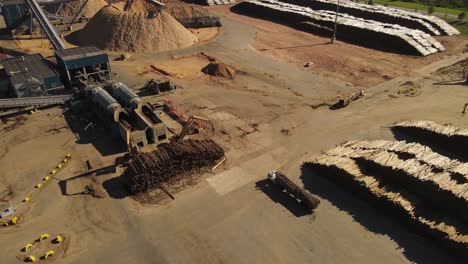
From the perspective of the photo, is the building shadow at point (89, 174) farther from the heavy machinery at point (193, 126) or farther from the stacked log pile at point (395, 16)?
the stacked log pile at point (395, 16)

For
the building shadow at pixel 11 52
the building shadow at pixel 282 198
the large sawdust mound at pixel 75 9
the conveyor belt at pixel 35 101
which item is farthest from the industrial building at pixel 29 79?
the large sawdust mound at pixel 75 9

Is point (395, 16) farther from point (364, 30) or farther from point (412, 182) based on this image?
point (412, 182)

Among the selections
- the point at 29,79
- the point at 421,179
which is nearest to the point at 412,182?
the point at 421,179

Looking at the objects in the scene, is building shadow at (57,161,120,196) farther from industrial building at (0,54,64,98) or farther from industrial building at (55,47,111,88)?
industrial building at (0,54,64,98)

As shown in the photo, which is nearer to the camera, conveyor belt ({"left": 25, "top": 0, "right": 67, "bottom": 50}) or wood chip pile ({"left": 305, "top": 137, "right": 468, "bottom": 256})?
wood chip pile ({"left": 305, "top": 137, "right": 468, "bottom": 256})

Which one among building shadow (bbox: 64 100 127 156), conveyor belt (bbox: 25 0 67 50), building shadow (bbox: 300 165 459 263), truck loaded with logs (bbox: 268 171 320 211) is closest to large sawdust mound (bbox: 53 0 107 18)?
conveyor belt (bbox: 25 0 67 50)

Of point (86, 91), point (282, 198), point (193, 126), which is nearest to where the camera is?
point (282, 198)
